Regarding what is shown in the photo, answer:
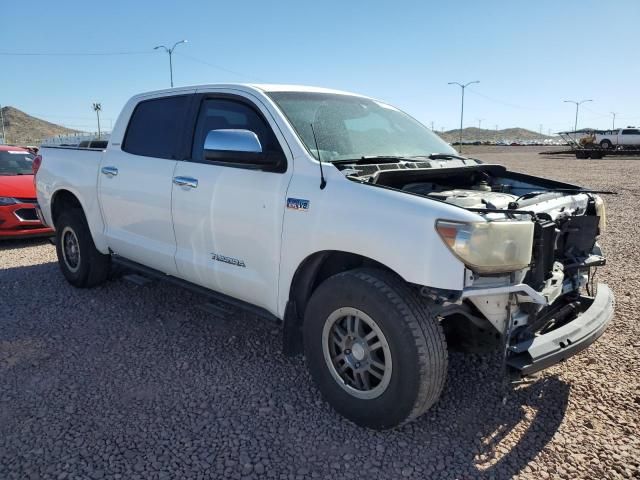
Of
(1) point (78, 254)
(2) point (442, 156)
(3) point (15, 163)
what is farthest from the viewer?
(3) point (15, 163)

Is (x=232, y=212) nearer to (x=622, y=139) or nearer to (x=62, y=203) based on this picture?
(x=62, y=203)

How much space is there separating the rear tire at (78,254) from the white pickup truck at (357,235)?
2.63 ft

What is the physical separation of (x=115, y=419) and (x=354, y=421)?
4.63ft

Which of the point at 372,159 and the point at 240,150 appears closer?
the point at 240,150

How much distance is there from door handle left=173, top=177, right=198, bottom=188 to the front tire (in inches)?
53.9

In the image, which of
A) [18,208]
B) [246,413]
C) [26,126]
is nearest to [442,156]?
[246,413]

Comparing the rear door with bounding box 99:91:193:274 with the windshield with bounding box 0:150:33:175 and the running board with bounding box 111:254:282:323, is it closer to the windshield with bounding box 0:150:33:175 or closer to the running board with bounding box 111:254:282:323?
the running board with bounding box 111:254:282:323

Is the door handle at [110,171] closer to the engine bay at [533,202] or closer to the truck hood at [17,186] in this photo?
the engine bay at [533,202]

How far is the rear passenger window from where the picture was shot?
4.23 m

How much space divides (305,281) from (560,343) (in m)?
1.49

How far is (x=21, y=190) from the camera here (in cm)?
790

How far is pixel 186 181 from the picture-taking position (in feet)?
12.8

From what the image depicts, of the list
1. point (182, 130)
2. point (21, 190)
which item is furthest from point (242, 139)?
point (21, 190)

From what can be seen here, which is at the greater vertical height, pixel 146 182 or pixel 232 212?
pixel 146 182
